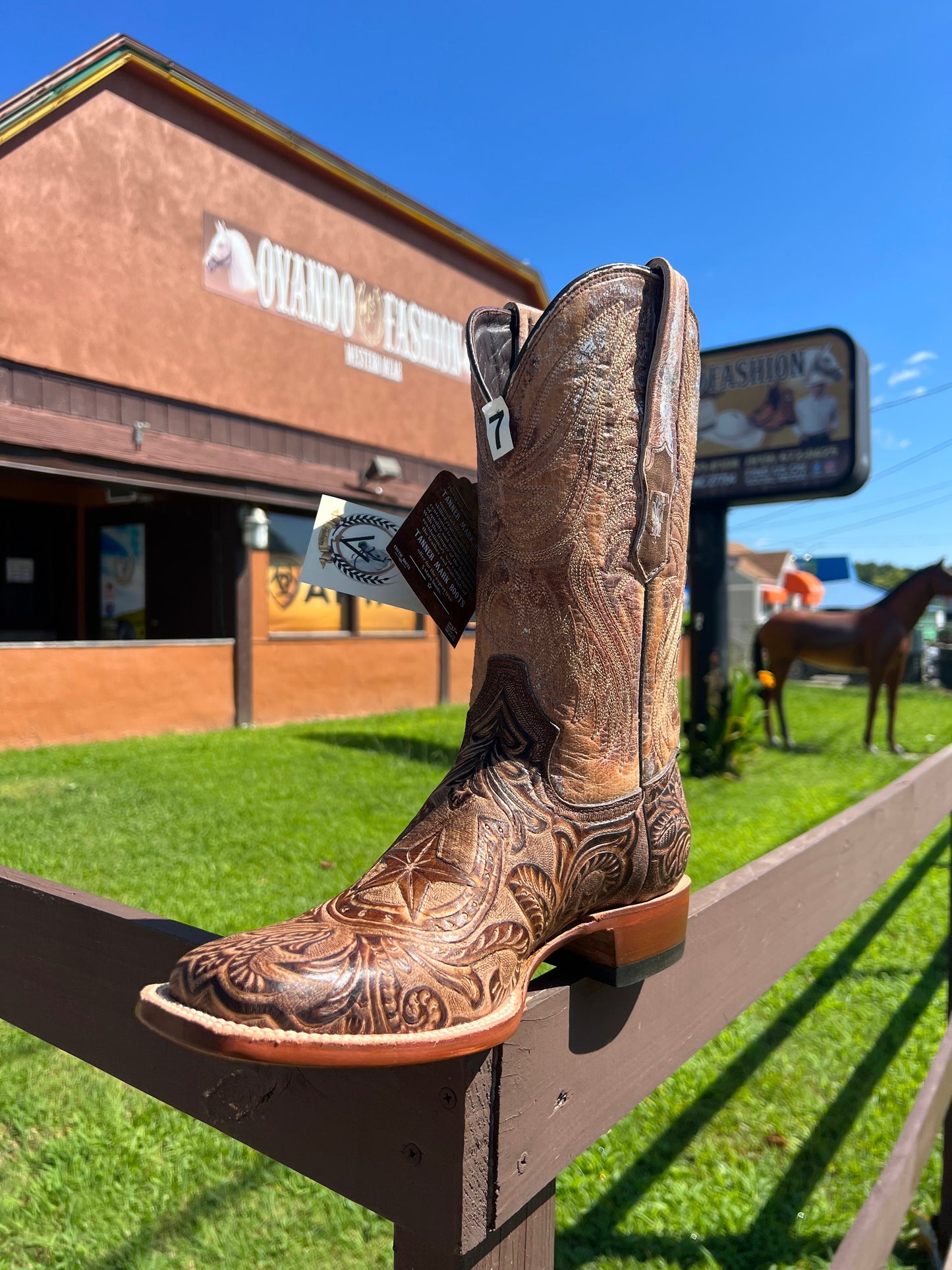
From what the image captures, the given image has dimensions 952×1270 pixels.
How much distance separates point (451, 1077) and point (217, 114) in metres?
8.88

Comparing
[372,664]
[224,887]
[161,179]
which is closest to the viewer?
[224,887]

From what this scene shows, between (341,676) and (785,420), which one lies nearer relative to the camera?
(785,420)

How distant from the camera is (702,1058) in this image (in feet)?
8.68

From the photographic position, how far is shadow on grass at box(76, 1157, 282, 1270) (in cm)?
170

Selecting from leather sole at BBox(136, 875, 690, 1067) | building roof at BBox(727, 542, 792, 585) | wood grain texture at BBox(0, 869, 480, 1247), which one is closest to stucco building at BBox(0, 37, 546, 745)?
wood grain texture at BBox(0, 869, 480, 1247)

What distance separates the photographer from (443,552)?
0.97m

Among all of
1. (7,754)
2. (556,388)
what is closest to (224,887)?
(556,388)

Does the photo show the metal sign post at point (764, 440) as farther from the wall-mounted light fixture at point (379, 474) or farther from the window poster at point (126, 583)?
the window poster at point (126, 583)

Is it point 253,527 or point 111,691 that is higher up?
point 253,527

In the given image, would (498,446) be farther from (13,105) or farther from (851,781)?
(13,105)

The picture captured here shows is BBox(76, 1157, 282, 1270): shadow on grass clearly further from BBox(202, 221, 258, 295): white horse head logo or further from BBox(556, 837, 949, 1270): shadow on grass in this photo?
BBox(202, 221, 258, 295): white horse head logo

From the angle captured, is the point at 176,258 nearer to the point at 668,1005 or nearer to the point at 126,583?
the point at 126,583

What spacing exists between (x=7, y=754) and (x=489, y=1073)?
5.96 metres

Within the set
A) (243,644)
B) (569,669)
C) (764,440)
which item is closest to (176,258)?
(243,644)
